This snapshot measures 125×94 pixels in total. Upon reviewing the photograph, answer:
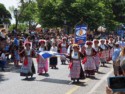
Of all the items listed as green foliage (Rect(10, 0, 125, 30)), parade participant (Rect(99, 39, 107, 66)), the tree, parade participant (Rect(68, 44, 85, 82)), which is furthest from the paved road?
the tree

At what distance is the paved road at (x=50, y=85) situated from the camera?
45.2ft

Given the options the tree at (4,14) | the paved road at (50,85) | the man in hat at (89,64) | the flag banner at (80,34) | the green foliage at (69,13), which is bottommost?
the paved road at (50,85)

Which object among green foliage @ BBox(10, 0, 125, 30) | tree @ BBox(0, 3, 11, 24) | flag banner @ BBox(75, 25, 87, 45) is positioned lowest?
flag banner @ BBox(75, 25, 87, 45)

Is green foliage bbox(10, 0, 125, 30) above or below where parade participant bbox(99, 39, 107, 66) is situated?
above

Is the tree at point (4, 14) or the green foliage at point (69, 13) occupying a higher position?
the tree at point (4, 14)

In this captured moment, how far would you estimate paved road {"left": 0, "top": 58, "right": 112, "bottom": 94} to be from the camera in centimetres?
1377

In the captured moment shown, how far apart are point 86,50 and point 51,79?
211 centimetres

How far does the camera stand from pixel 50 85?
599 inches

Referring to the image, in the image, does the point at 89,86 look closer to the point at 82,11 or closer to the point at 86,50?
the point at 86,50

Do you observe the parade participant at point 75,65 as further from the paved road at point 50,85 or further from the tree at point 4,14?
the tree at point 4,14

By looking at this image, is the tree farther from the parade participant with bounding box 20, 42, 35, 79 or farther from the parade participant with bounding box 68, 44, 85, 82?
the parade participant with bounding box 68, 44, 85, 82

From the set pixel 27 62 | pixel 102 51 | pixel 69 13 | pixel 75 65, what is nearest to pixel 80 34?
pixel 27 62

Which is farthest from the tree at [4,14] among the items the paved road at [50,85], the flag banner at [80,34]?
the paved road at [50,85]

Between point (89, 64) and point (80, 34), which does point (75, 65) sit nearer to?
point (89, 64)
